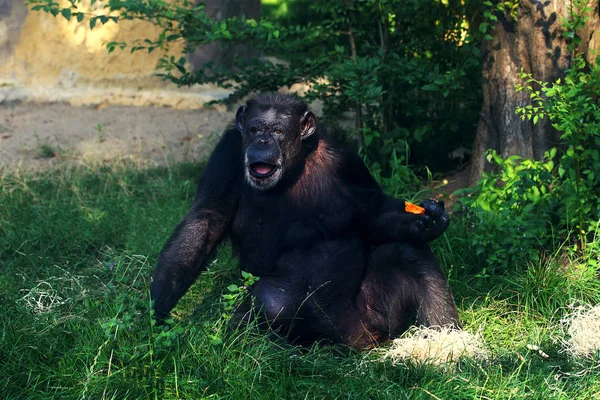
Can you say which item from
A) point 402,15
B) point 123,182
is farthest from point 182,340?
point 402,15

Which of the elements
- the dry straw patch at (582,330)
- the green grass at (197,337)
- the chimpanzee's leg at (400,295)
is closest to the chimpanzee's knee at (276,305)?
the green grass at (197,337)

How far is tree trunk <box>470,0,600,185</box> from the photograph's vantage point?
231 inches

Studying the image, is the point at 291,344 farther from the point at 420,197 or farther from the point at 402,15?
the point at 402,15

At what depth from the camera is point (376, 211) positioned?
516 cm

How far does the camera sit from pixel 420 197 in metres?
6.67

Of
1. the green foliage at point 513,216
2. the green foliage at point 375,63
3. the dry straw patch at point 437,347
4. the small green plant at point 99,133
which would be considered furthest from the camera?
the small green plant at point 99,133

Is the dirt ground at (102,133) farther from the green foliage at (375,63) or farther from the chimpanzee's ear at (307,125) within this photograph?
the chimpanzee's ear at (307,125)

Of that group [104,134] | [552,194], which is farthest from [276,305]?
[104,134]

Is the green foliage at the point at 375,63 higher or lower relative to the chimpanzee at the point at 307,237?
higher

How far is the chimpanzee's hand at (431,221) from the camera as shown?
15.7ft

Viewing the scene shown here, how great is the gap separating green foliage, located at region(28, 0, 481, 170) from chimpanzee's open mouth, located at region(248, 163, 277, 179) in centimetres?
184

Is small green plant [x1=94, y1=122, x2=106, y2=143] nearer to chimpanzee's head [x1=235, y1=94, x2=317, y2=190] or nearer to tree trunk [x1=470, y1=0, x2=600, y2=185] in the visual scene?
chimpanzee's head [x1=235, y1=94, x2=317, y2=190]

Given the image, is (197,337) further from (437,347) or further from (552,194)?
(552,194)

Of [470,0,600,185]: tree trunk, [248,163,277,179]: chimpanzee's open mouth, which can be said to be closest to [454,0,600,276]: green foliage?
[470,0,600,185]: tree trunk
